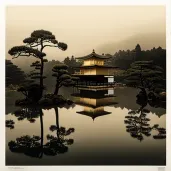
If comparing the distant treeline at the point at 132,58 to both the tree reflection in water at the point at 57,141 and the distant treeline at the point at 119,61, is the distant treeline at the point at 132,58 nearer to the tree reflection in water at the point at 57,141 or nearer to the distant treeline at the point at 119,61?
the distant treeline at the point at 119,61

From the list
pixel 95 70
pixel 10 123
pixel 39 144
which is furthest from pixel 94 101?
pixel 10 123

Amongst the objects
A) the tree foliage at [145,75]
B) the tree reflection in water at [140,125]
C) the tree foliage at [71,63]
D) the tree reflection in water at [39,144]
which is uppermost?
the tree foliage at [71,63]

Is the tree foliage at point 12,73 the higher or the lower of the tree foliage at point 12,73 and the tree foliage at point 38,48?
the lower

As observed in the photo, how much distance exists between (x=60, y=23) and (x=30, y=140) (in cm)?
83

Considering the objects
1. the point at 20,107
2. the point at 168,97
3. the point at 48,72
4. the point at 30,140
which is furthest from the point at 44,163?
the point at 168,97

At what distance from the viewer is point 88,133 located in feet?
5.28

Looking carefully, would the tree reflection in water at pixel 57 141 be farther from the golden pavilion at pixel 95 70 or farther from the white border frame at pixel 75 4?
the golden pavilion at pixel 95 70

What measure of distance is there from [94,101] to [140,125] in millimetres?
354

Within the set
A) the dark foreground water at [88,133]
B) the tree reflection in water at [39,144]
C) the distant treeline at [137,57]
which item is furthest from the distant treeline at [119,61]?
the tree reflection in water at [39,144]

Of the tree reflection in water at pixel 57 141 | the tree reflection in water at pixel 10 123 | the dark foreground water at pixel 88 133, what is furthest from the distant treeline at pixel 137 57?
the tree reflection in water at pixel 10 123

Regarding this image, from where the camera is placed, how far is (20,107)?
5.32ft

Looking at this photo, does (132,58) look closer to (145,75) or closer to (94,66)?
(145,75)

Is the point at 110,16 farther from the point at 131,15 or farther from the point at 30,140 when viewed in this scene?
the point at 30,140

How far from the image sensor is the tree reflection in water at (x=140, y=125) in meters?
1.61
